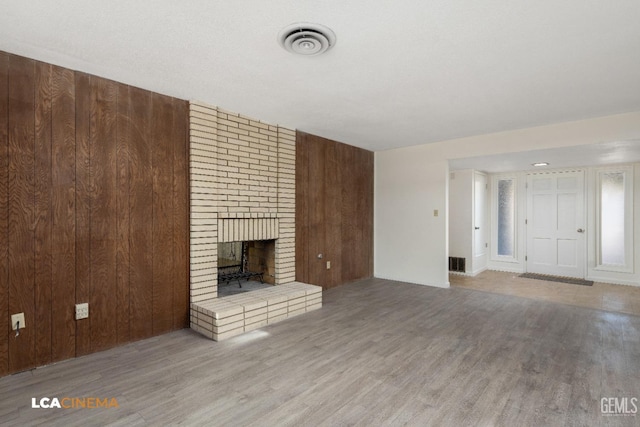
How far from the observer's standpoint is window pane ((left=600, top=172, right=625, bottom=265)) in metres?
5.55

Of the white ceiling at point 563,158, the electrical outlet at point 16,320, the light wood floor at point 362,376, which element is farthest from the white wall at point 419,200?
the electrical outlet at point 16,320

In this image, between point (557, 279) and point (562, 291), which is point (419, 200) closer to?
point (562, 291)

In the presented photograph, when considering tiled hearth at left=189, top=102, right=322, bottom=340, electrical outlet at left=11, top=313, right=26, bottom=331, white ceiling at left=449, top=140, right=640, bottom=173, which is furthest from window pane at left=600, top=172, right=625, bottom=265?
electrical outlet at left=11, top=313, right=26, bottom=331

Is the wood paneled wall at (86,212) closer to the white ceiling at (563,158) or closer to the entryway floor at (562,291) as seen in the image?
the white ceiling at (563,158)

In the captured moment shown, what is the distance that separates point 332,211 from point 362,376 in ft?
10.2

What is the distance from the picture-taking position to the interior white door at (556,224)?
595cm

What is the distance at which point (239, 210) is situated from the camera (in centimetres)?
379

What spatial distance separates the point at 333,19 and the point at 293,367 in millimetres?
2484

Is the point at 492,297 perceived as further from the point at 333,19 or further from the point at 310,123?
the point at 333,19

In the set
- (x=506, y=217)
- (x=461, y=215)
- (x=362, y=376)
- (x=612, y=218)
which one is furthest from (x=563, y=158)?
(x=362, y=376)

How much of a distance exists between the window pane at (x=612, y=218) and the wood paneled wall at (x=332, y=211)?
13.5 ft

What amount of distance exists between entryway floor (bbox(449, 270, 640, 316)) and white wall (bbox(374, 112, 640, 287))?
0.71 meters

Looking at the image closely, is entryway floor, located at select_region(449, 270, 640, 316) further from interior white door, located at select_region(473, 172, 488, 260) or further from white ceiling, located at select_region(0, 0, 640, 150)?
white ceiling, located at select_region(0, 0, 640, 150)

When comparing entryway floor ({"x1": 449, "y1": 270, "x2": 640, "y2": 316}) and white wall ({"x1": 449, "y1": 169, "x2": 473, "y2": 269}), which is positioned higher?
white wall ({"x1": 449, "y1": 169, "x2": 473, "y2": 269})
